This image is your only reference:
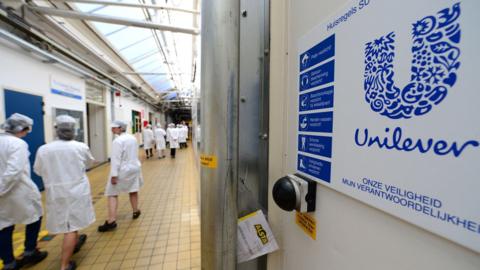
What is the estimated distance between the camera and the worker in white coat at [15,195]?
1715 mm

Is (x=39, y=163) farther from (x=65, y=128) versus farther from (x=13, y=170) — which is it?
(x=65, y=128)

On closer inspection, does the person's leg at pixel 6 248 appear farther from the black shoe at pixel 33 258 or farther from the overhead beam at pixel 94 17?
the overhead beam at pixel 94 17

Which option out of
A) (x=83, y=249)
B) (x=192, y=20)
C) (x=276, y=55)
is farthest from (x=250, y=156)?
(x=192, y=20)

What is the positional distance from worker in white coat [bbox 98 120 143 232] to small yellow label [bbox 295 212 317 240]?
2630 mm

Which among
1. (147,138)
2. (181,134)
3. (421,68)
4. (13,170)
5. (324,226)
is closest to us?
(421,68)

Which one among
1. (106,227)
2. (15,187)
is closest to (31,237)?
(15,187)

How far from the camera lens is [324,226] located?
53 centimetres

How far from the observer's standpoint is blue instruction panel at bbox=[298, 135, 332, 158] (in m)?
0.50

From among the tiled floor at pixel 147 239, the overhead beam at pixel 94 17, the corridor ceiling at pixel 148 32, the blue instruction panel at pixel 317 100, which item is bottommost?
the tiled floor at pixel 147 239

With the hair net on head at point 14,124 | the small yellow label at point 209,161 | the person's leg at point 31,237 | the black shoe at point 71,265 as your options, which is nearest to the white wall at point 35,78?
the hair net on head at point 14,124

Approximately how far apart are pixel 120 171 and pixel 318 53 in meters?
2.92

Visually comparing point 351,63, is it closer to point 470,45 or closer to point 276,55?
point 470,45

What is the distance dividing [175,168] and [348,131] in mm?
6200

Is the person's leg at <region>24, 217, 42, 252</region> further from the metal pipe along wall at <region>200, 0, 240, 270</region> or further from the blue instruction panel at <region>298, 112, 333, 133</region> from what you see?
the blue instruction panel at <region>298, 112, 333, 133</region>
